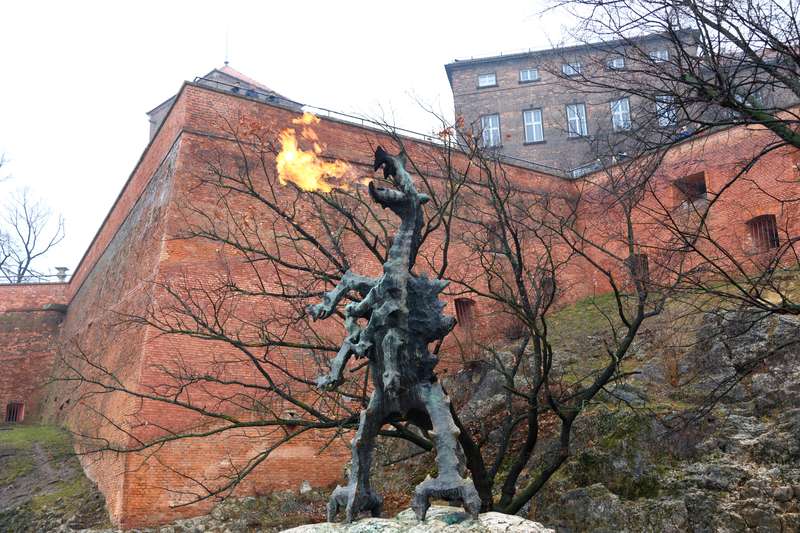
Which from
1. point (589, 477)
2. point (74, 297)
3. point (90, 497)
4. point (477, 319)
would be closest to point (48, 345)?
point (74, 297)

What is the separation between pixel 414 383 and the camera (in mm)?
5867

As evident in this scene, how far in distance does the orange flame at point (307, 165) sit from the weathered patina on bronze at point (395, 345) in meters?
3.36

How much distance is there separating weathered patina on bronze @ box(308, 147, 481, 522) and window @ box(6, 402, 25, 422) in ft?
77.5

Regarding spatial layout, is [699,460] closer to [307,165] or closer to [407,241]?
[407,241]

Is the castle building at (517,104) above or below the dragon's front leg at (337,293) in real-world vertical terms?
above

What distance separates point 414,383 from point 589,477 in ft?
22.3

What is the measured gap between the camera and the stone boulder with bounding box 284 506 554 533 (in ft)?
16.4

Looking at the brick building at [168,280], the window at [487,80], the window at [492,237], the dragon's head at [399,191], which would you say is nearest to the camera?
the dragon's head at [399,191]

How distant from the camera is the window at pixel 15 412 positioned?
25.4 m

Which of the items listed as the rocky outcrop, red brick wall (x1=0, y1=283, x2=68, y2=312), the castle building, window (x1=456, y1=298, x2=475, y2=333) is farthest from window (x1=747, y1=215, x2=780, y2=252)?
red brick wall (x1=0, y1=283, x2=68, y2=312)

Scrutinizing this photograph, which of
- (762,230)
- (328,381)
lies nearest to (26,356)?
(328,381)

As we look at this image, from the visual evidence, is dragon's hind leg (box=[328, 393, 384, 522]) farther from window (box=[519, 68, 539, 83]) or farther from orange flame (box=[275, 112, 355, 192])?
window (box=[519, 68, 539, 83])

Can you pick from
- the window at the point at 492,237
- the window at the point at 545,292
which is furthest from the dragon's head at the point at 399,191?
the window at the point at 545,292

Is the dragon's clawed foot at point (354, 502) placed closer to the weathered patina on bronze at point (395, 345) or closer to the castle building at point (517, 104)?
the weathered patina on bronze at point (395, 345)
